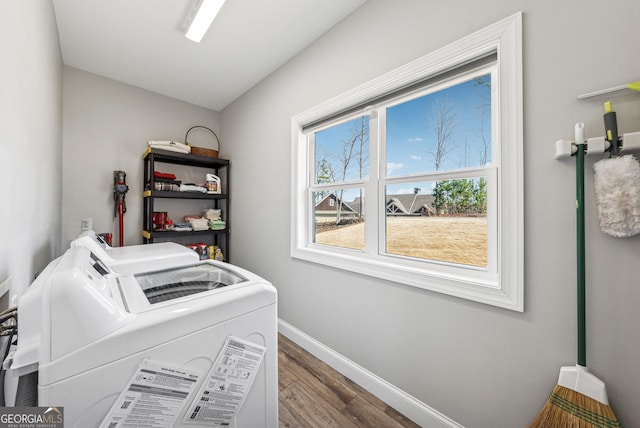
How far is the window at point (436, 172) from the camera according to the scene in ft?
3.74

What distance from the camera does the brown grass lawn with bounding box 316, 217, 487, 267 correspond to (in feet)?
4.56

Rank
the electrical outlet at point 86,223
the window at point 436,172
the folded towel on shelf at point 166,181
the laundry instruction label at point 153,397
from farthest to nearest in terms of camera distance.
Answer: the folded towel on shelf at point 166,181
the electrical outlet at point 86,223
the window at point 436,172
the laundry instruction label at point 153,397

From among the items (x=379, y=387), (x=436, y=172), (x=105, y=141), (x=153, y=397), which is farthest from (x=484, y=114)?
(x=105, y=141)

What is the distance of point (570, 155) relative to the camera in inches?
38.1

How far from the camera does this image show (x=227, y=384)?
3.07 ft

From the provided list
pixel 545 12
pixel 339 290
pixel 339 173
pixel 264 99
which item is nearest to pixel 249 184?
pixel 264 99

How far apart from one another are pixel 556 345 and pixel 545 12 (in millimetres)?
1444

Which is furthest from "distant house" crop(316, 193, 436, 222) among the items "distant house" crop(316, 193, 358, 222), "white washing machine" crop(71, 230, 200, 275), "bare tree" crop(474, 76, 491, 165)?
"white washing machine" crop(71, 230, 200, 275)

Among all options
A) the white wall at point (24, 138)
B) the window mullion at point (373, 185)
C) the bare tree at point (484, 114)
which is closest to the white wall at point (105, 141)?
the white wall at point (24, 138)

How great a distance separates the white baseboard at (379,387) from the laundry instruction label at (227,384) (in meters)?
1.03

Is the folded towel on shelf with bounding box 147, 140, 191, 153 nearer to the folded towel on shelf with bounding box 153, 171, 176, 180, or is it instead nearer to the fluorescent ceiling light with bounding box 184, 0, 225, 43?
the folded towel on shelf with bounding box 153, 171, 176, 180

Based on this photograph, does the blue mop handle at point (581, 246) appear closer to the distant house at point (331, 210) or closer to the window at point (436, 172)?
the window at point (436, 172)

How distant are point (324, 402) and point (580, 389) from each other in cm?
131

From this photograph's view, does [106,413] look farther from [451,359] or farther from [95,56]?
[95,56]
